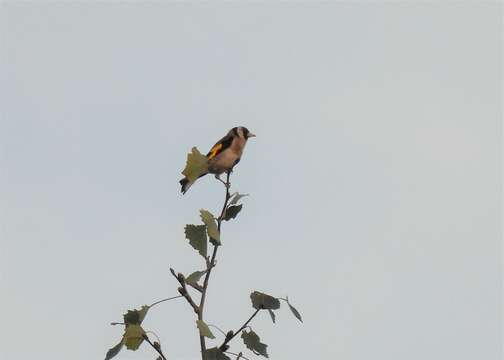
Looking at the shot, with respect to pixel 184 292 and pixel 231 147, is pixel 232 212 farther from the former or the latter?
pixel 231 147

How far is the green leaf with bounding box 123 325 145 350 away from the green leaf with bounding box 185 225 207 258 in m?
0.57

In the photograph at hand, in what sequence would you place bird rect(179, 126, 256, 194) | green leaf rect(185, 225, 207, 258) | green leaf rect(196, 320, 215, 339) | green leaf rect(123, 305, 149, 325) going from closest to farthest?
1. green leaf rect(196, 320, 215, 339)
2. green leaf rect(123, 305, 149, 325)
3. green leaf rect(185, 225, 207, 258)
4. bird rect(179, 126, 256, 194)

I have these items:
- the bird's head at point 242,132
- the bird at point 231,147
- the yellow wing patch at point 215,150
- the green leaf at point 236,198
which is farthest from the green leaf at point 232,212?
the bird's head at point 242,132

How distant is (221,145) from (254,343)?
523cm

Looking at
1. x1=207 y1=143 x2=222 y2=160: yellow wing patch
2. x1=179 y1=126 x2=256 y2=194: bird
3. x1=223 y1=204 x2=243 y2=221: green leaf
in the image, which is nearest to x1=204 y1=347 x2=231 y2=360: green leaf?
x1=223 y1=204 x2=243 y2=221: green leaf

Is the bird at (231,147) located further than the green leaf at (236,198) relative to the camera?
Yes

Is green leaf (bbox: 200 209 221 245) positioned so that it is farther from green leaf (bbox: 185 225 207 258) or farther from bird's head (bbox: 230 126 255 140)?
bird's head (bbox: 230 126 255 140)

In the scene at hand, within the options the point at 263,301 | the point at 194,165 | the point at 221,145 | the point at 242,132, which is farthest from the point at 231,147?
the point at 263,301

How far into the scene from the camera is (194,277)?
395cm

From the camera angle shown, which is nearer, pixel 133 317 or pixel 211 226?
pixel 133 317

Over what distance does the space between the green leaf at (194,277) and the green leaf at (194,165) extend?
0.68m

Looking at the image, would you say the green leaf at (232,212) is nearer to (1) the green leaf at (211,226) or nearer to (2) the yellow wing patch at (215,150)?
(1) the green leaf at (211,226)

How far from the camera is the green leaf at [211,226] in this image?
13.4 ft

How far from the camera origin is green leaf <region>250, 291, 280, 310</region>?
13.3 ft
